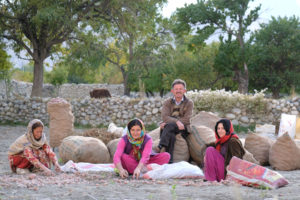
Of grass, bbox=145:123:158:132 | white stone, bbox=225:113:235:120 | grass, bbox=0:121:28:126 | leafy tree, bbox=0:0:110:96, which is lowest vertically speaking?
grass, bbox=0:121:28:126

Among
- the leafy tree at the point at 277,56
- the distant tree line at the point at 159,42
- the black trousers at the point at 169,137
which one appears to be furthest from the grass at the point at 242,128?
the leafy tree at the point at 277,56

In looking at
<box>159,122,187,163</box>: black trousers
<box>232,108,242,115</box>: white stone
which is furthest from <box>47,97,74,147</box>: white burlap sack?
<box>232,108,242,115</box>: white stone

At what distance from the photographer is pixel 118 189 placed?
3656 millimetres

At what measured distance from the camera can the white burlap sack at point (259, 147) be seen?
604 centimetres

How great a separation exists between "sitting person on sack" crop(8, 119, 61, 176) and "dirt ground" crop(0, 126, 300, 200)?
48cm

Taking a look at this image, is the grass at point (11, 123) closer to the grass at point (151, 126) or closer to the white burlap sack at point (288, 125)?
the grass at point (151, 126)

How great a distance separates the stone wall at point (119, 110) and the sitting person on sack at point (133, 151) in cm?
750

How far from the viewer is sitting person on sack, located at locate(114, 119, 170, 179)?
459cm

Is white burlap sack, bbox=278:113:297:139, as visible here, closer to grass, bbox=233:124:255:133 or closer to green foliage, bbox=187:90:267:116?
grass, bbox=233:124:255:133

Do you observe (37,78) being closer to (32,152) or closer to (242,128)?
(242,128)

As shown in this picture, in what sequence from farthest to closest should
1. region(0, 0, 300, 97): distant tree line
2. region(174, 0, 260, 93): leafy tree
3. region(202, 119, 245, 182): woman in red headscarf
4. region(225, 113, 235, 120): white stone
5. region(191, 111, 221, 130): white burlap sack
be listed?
region(174, 0, 260, 93): leafy tree → region(0, 0, 300, 97): distant tree line → region(225, 113, 235, 120): white stone → region(191, 111, 221, 130): white burlap sack → region(202, 119, 245, 182): woman in red headscarf

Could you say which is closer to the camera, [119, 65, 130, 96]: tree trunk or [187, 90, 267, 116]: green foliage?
[187, 90, 267, 116]: green foliage

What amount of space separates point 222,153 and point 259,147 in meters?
1.76

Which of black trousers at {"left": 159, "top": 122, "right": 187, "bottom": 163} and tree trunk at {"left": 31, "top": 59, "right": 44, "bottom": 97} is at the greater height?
tree trunk at {"left": 31, "top": 59, "right": 44, "bottom": 97}
